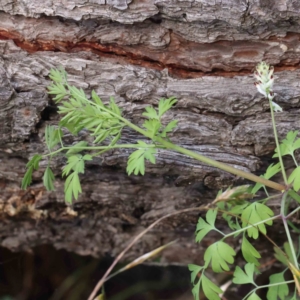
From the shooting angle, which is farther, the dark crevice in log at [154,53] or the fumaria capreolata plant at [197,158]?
the dark crevice in log at [154,53]

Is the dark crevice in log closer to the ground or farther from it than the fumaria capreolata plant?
farther from it

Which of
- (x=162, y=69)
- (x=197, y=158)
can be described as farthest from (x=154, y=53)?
(x=197, y=158)

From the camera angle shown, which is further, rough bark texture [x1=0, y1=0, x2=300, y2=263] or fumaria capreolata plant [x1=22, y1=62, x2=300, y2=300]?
rough bark texture [x1=0, y1=0, x2=300, y2=263]

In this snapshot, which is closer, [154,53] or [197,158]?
[197,158]

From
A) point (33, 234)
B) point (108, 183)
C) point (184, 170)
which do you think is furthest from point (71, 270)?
point (184, 170)

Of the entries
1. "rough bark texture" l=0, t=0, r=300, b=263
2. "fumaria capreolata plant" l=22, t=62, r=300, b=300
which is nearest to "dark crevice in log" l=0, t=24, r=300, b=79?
"rough bark texture" l=0, t=0, r=300, b=263

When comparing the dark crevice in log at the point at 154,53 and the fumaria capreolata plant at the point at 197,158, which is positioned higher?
the dark crevice in log at the point at 154,53

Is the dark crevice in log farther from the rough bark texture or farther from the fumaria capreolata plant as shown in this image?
the fumaria capreolata plant

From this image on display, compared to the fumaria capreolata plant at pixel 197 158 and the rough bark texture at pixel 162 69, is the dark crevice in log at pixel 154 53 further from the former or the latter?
the fumaria capreolata plant at pixel 197 158

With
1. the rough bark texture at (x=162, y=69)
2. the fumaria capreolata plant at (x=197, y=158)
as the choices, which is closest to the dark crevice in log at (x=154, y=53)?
the rough bark texture at (x=162, y=69)

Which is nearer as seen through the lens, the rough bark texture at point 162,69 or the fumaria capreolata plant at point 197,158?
the fumaria capreolata plant at point 197,158

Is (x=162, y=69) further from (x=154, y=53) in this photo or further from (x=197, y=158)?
(x=197, y=158)
